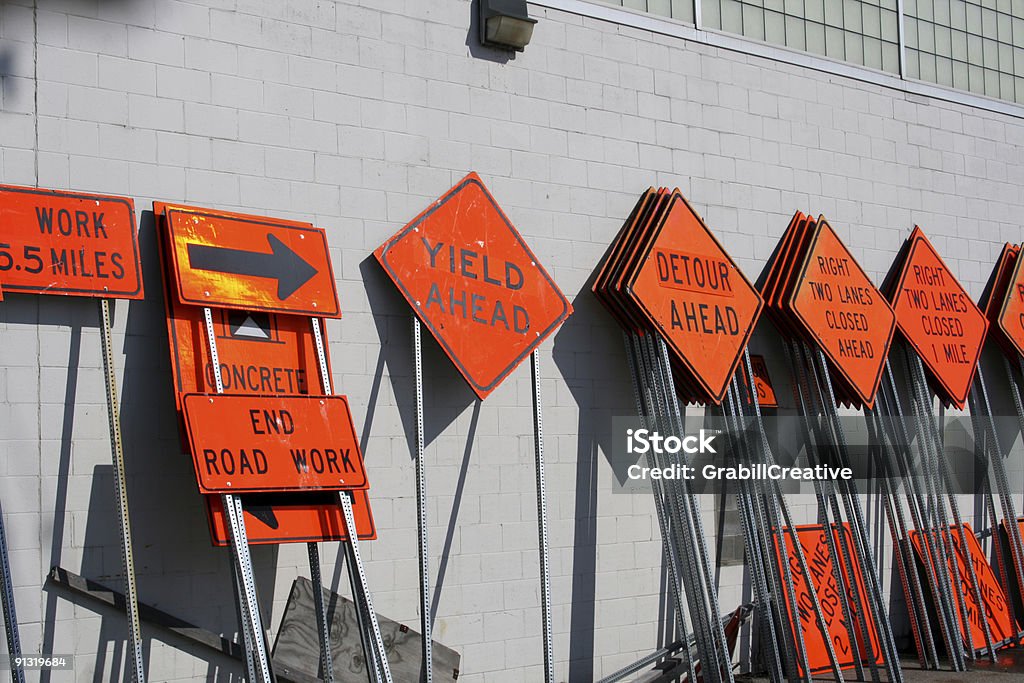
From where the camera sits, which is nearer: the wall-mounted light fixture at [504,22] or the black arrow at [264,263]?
the black arrow at [264,263]

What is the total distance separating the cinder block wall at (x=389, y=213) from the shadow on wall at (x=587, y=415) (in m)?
0.02

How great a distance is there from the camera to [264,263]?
230 inches

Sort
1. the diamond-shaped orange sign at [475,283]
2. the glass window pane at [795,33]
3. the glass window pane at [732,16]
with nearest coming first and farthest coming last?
the diamond-shaped orange sign at [475,283] < the glass window pane at [732,16] < the glass window pane at [795,33]

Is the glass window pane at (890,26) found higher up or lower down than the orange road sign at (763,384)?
higher up

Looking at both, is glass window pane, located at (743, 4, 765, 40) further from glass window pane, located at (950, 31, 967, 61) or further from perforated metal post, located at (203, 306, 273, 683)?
perforated metal post, located at (203, 306, 273, 683)

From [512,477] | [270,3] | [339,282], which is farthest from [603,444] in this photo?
[270,3]

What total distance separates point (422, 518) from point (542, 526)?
75 cm

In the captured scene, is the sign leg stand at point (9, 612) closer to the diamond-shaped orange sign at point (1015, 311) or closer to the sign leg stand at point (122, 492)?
the sign leg stand at point (122, 492)

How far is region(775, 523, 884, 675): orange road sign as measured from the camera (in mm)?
7840

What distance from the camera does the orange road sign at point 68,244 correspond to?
522 centimetres

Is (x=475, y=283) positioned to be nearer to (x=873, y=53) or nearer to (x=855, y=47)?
(x=855, y=47)

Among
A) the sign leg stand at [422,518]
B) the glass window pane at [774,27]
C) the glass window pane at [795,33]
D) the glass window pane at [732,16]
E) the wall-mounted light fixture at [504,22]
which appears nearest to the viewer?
the sign leg stand at [422,518]

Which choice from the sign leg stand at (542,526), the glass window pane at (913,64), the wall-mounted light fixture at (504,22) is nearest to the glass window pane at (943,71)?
the glass window pane at (913,64)

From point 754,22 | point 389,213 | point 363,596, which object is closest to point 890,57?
point 754,22
